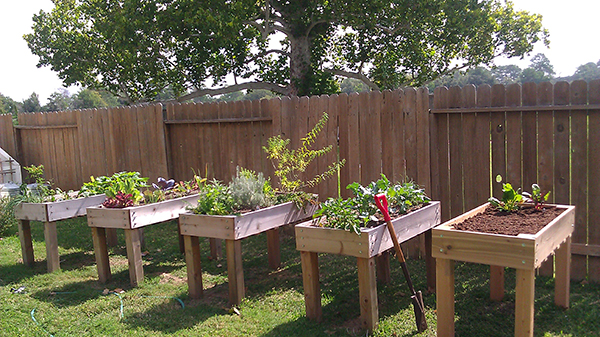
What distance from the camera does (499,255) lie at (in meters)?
3.12

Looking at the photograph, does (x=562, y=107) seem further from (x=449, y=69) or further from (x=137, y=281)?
(x=449, y=69)

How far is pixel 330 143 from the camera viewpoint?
621 cm

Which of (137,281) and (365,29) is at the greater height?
(365,29)

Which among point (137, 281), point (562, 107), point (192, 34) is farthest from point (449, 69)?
point (137, 281)

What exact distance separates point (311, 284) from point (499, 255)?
4.89 feet

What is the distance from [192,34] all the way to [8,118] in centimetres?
648

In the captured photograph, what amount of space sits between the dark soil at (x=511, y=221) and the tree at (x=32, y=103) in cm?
6890

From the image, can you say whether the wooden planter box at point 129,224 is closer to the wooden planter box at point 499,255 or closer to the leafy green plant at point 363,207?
the leafy green plant at point 363,207

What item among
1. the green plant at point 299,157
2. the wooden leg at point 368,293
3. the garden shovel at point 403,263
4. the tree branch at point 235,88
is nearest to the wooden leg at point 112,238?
the green plant at point 299,157

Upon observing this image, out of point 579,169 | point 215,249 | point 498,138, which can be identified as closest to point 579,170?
point 579,169

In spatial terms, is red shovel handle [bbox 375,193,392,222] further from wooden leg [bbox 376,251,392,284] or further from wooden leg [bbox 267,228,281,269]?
wooden leg [bbox 267,228,281,269]

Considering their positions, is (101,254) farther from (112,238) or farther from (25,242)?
(112,238)

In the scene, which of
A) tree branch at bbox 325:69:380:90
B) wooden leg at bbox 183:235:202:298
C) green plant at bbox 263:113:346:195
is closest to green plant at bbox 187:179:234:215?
wooden leg at bbox 183:235:202:298

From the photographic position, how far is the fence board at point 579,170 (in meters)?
4.49
